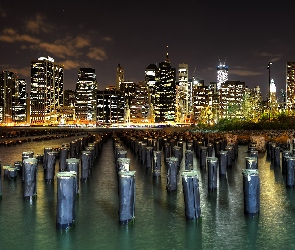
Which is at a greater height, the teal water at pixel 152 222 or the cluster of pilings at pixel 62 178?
the cluster of pilings at pixel 62 178

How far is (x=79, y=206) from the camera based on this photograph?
10.4 m

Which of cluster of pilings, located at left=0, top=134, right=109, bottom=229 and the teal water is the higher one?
cluster of pilings, located at left=0, top=134, right=109, bottom=229

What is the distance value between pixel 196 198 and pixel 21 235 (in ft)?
11.6

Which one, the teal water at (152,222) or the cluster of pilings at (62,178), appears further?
the cluster of pilings at (62,178)

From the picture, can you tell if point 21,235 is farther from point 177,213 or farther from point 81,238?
point 177,213

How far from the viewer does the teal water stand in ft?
24.4

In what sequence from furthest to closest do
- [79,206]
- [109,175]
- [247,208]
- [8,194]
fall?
1. [109,175]
2. [8,194]
3. [79,206]
4. [247,208]

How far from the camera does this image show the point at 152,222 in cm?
881

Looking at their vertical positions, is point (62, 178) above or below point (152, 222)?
above

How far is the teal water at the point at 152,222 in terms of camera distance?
7448 mm

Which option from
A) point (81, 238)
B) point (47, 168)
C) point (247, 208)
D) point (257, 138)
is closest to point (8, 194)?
point (47, 168)

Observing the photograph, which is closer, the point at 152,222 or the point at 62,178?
the point at 62,178

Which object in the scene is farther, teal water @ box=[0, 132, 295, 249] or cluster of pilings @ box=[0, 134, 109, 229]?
cluster of pilings @ box=[0, 134, 109, 229]

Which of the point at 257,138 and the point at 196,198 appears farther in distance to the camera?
the point at 257,138
